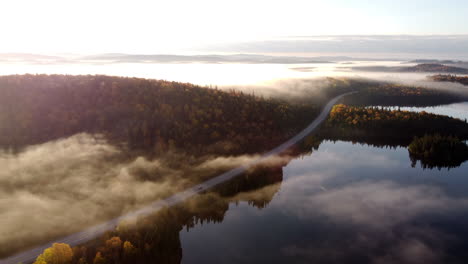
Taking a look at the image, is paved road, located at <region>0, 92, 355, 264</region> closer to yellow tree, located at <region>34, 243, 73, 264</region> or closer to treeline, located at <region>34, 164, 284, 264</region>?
treeline, located at <region>34, 164, 284, 264</region>

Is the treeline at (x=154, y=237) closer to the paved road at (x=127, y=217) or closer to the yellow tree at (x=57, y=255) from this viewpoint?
the yellow tree at (x=57, y=255)

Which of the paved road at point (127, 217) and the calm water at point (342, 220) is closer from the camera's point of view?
the paved road at point (127, 217)

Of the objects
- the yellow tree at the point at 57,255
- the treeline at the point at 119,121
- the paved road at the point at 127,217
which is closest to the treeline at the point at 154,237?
the yellow tree at the point at 57,255

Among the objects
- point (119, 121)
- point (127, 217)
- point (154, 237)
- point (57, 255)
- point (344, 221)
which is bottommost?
point (344, 221)

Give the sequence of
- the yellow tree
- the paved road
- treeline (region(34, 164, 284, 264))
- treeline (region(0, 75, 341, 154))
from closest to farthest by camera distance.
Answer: the yellow tree, treeline (region(34, 164, 284, 264)), the paved road, treeline (region(0, 75, 341, 154))

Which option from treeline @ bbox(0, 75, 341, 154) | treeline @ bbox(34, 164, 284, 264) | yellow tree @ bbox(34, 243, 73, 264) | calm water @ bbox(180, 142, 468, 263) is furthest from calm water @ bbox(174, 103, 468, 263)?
treeline @ bbox(0, 75, 341, 154)

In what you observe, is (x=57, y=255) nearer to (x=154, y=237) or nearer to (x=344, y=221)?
(x=154, y=237)

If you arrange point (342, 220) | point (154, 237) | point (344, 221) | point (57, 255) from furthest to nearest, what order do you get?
1. point (342, 220)
2. point (344, 221)
3. point (154, 237)
4. point (57, 255)

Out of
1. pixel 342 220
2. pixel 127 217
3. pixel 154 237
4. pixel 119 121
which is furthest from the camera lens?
pixel 119 121

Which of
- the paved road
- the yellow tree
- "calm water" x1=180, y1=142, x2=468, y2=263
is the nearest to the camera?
A: the yellow tree

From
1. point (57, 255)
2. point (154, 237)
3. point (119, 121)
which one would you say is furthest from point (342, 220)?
point (119, 121)

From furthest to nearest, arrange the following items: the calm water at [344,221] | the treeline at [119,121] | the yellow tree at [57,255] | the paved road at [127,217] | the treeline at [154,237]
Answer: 1. the treeline at [119,121]
2. the calm water at [344,221]
3. the paved road at [127,217]
4. the treeline at [154,237]
5. the yellow tree at [57,255]

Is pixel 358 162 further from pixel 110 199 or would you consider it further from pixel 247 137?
pixel 110 199
